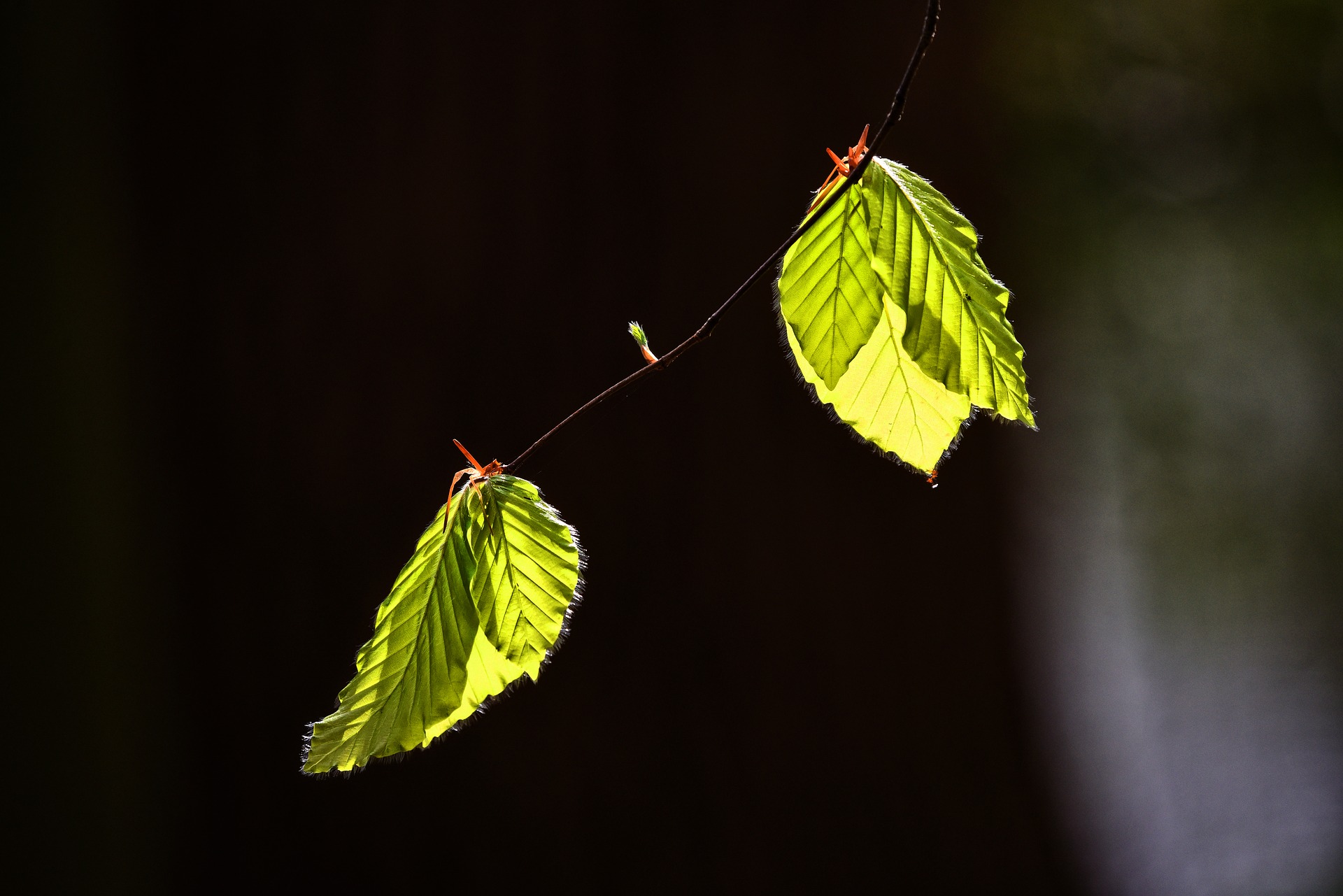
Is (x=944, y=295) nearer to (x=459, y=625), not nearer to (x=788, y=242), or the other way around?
(x=788, y=242)

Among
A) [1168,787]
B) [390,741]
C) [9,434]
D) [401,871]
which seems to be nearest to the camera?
[390,741]

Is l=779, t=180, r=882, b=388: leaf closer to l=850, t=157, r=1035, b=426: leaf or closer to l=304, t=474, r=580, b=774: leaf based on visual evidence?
l=850, t=157, r=1035, b=426: leaf

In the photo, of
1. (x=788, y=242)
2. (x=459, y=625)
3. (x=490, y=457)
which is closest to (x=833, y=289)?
(x=788, y=242)

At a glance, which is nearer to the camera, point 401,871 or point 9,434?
point 401,871

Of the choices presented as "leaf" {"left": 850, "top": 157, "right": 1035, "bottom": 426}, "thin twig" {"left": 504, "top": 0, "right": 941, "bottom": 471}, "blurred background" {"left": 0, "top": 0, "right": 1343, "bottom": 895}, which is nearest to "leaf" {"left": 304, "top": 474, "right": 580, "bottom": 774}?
"thin twig" {"left": 504, "top": 0, "right": 941, "bottom": 471}

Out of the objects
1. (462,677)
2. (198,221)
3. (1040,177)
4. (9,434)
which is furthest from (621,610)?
(1040,177)

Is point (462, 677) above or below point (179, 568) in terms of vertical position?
below

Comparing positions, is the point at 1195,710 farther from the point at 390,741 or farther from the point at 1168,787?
the point at 390,741
